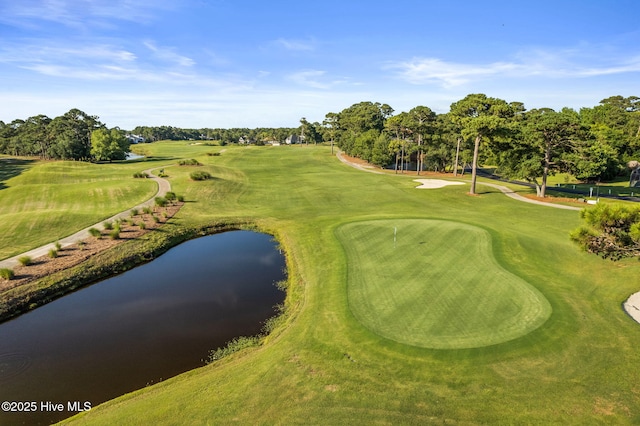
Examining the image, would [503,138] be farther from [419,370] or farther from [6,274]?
[6,274]

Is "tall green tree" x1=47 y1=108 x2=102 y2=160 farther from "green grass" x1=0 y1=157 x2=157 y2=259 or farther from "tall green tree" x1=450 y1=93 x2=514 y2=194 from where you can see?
"tall green tree" x1=450 y1=93 x2=514 y2=194

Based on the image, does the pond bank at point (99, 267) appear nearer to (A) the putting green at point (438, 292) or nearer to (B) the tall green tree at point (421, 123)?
(A) the putting green at point (438, 292)

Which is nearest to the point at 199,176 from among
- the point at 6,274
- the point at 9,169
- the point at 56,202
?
the point at 56,202

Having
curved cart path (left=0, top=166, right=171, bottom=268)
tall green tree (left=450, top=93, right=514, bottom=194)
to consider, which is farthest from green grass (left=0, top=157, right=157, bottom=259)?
tall green tree (left=450, top=93, right=514, bottom=194)

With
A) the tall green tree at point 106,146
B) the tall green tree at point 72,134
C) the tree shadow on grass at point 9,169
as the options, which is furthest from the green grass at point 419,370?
the tall green tree at point 72,134

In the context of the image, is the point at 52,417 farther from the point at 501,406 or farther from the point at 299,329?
the point at 501,406

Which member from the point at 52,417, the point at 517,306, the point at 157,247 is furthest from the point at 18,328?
the point at 517,306
